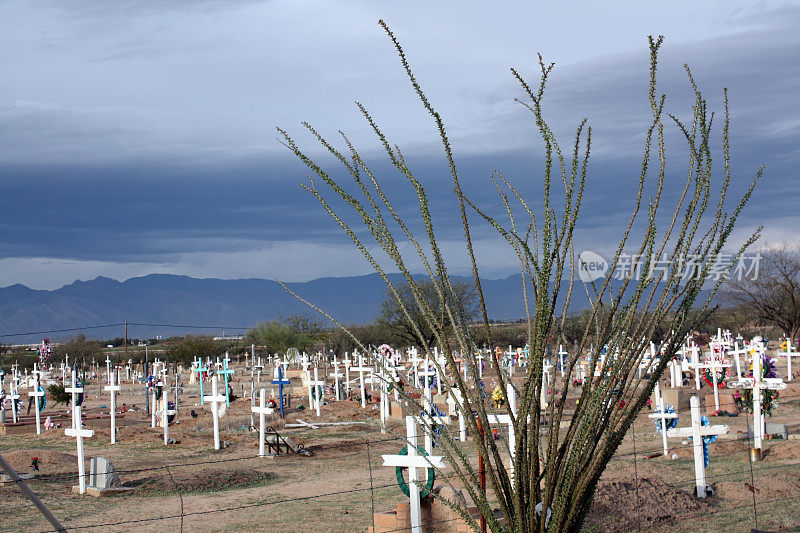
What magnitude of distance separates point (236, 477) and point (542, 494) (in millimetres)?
12047

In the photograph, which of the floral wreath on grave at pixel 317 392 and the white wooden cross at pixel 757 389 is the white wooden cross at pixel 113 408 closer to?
the floral wreath on grave at pixel 317 392

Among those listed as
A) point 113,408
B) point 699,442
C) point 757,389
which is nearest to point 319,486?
point 699,442

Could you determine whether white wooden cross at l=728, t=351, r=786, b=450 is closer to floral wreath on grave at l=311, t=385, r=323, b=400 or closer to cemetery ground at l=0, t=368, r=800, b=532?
cemetery ground at l=0, t=368, r=800, b=532

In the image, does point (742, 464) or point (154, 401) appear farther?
point (154, 401)

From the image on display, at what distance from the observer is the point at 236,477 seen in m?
14.3

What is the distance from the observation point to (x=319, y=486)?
44.6ft

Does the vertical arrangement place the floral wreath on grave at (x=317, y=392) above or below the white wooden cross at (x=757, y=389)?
below

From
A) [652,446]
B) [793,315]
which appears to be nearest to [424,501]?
[652,446]

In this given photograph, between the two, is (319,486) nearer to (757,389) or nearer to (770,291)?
(757,389)

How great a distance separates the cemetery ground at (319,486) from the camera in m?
9.35

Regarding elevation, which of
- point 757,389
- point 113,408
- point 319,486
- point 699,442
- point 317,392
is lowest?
point 319,486

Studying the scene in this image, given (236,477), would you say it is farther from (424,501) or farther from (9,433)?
(9,433)

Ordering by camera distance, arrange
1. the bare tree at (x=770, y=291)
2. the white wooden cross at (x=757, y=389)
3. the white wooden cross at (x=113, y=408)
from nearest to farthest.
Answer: the white wooden cross at (x=757, y=389)
the white wooden cross at (x=113, y=408)
the bare tree at (x=770, y=291)

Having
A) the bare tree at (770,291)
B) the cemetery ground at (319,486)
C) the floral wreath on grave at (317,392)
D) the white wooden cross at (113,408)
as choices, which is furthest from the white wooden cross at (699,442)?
the bare tree at (770,291)
